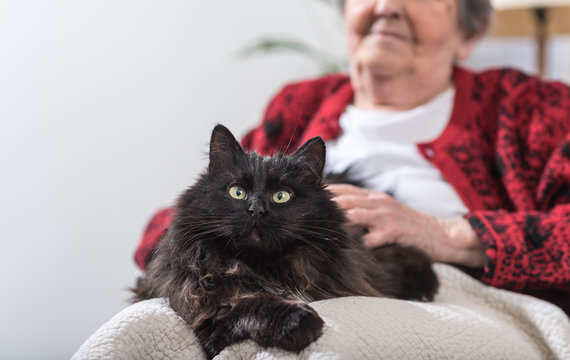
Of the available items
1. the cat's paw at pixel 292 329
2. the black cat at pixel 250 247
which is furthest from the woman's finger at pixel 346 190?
the cat's paw at pixel 292 329

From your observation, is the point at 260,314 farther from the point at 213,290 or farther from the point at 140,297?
the point at 140,297

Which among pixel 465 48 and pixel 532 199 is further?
pixel 465 48

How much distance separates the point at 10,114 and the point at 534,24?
2.24 metres

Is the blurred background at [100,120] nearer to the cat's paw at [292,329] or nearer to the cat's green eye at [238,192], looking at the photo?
the cat's green eye at [238,192]

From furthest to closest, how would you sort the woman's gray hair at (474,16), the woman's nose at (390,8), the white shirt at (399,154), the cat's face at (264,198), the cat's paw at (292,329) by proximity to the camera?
1. the woman's gray hair at (474,16)
2. the woman's nose at (390,8)
3. the white shirt at (399,154)
4. the cat's face at (264,198)
5. the cat's paw at (292,329)

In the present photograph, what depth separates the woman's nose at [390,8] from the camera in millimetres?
1748

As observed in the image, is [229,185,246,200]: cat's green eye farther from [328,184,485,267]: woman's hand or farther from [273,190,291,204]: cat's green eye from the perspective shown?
[328,184,485,267]: woman's hand

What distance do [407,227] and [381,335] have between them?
0.44 meters

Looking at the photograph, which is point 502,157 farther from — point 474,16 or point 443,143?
point 474,16

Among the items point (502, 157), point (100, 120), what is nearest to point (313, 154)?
point (502, 157)

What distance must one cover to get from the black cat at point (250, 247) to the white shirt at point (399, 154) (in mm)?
512

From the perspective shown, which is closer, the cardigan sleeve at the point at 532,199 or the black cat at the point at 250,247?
the black cat at the point at 250,247

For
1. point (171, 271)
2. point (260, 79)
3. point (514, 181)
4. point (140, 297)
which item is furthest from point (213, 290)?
point (260, 79)

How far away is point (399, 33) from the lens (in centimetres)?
177
